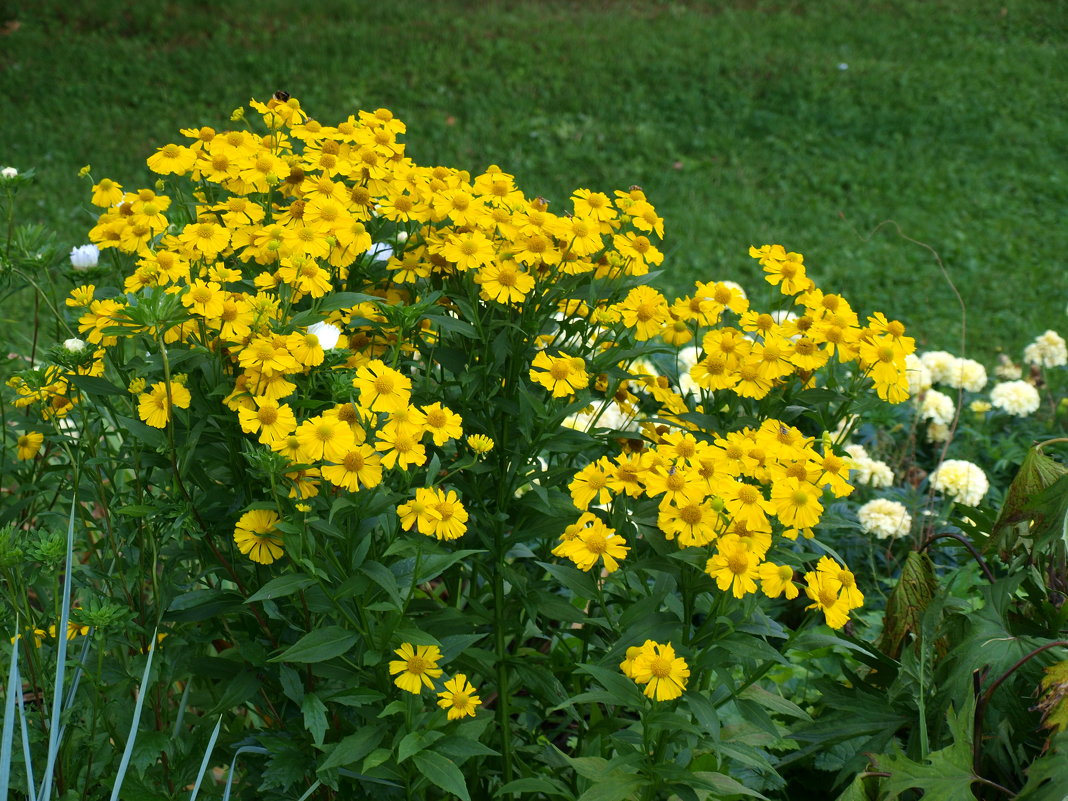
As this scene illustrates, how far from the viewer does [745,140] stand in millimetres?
7320

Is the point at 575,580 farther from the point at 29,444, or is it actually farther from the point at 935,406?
the point at 935,406

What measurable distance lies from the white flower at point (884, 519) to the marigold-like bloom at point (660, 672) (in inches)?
→ 57.8

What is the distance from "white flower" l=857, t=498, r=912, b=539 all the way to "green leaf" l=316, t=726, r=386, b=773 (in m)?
1.61

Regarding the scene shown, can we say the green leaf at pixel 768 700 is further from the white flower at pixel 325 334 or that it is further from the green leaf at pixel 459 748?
the white flower at pixel 325 334

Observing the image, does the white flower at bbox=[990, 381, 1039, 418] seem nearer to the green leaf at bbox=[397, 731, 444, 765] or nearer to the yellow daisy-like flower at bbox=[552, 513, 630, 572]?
the yellow daisy-like flower at bbox=[552, 513, 630, 572]

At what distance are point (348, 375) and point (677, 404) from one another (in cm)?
66

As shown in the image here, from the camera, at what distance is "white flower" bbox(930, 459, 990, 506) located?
2.90 m

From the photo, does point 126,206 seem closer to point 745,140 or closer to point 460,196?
point 460,196

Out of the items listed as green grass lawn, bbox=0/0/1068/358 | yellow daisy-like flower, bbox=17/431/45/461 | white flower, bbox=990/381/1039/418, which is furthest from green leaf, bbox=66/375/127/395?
green grass lawn, bbox=0/0/1068/358

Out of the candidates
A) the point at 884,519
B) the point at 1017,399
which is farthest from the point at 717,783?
the point at 1017,399

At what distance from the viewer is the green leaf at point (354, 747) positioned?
→ 1500 millimetres

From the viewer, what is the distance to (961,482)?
115 inches

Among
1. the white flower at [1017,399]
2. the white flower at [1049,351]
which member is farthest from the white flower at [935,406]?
the white flower at [1049,351]

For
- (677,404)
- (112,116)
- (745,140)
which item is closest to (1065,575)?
(677,404)
